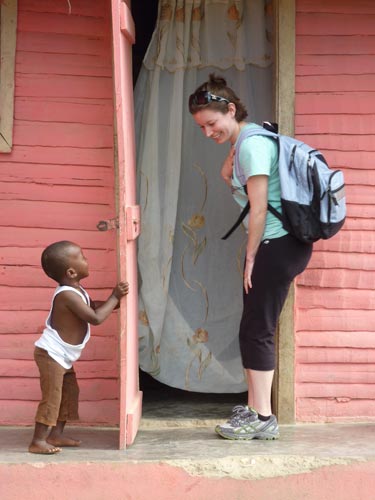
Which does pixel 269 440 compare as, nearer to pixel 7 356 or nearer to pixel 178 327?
pixel 178 327

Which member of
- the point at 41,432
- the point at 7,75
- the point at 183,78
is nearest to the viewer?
the point at 41,432

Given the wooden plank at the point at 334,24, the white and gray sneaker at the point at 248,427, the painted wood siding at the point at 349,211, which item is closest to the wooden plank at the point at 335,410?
the painted wood siding at the point at 349,211

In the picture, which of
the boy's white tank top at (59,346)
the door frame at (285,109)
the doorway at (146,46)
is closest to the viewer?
the boy's white tank top at (59,346)

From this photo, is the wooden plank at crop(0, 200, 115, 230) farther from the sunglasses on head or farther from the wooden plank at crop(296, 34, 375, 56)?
the wooden plank at crop(296, 34, 375, 56)

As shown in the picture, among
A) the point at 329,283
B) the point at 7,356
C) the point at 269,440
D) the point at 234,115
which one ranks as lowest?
the point at 269,440

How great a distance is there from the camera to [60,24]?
18.2 ft

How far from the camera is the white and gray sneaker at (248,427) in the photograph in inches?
205

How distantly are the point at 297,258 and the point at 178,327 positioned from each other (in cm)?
118

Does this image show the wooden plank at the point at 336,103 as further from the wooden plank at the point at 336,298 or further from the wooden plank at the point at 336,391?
the wooden plank at the point at 336,391

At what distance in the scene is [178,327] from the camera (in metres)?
5.97

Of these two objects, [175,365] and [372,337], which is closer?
[372,337]

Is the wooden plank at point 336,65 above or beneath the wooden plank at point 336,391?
above

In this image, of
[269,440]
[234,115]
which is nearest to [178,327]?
[269,440]

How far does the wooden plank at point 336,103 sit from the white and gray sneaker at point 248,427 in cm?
174
